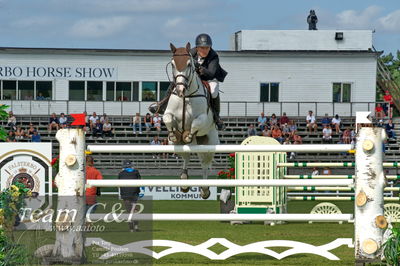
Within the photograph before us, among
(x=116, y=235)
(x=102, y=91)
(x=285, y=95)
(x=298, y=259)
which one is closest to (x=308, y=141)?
(x=285, y=95)

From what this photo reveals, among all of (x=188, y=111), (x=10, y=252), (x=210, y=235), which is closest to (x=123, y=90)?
(x=210, y=235)

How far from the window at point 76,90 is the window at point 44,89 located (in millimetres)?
1017

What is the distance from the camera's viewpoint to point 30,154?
1719cm

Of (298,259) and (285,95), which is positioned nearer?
(298,259)

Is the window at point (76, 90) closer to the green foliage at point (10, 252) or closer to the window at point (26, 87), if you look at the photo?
the window at point (26, 87)

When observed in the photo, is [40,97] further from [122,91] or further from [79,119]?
[79,119]

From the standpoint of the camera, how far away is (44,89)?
4722 centimetres

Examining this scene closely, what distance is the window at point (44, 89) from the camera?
154ft

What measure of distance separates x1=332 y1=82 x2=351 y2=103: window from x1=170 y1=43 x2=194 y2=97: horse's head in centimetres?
3927

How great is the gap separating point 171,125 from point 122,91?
123 feet

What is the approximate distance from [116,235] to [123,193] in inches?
96.5

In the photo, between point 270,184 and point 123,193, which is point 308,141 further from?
point 270,184

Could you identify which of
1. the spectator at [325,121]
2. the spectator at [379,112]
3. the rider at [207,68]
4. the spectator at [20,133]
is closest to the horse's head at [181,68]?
the rider at [207,68]

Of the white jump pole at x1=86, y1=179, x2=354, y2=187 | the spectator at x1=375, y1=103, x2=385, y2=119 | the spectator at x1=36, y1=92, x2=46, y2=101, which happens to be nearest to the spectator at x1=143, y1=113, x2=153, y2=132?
the spectator at x1=36, y1=92, x2=46, y2=101
